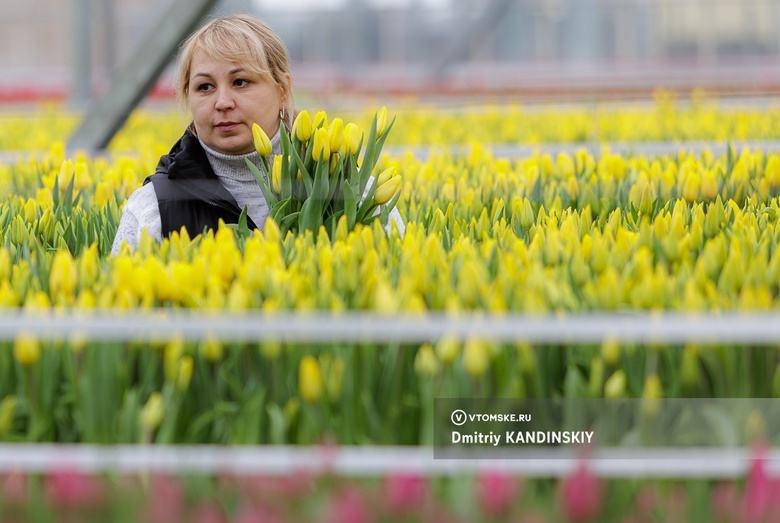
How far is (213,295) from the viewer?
90.4 inches

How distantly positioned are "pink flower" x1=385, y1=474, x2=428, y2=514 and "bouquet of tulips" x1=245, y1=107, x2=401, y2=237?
1.39m

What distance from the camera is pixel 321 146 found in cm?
308

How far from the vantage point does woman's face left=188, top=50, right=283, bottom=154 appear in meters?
3.45

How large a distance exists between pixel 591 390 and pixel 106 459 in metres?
0.81

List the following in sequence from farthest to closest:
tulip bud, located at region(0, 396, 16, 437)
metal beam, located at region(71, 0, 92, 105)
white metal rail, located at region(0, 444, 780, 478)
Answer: metal beam, located at region(71, 0, 92, 105) → tulip bud, located at region(0, 396, 16, 437) → white metal rail, located at region(0, 444, 780, 478)

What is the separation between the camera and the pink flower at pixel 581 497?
1683 millimetres

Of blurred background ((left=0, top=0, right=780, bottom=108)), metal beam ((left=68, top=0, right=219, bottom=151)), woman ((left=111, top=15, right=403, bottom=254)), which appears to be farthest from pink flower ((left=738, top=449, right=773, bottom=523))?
blurred background ((left=0, top=0, right=780, bottom=108))

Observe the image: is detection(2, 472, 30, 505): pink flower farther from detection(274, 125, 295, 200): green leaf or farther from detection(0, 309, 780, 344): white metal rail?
detection(274, 125, 295, 200): green leaf

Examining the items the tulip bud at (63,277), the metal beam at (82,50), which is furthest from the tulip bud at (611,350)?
the metal beam at (82,50)

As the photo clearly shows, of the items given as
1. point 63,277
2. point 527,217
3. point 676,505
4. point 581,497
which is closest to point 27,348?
point 63,277

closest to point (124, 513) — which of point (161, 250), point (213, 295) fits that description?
point (213, 295)

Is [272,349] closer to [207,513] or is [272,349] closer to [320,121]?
[207,513]

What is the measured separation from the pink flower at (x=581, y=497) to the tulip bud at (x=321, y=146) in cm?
154

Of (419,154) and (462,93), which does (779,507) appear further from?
(462,93)
